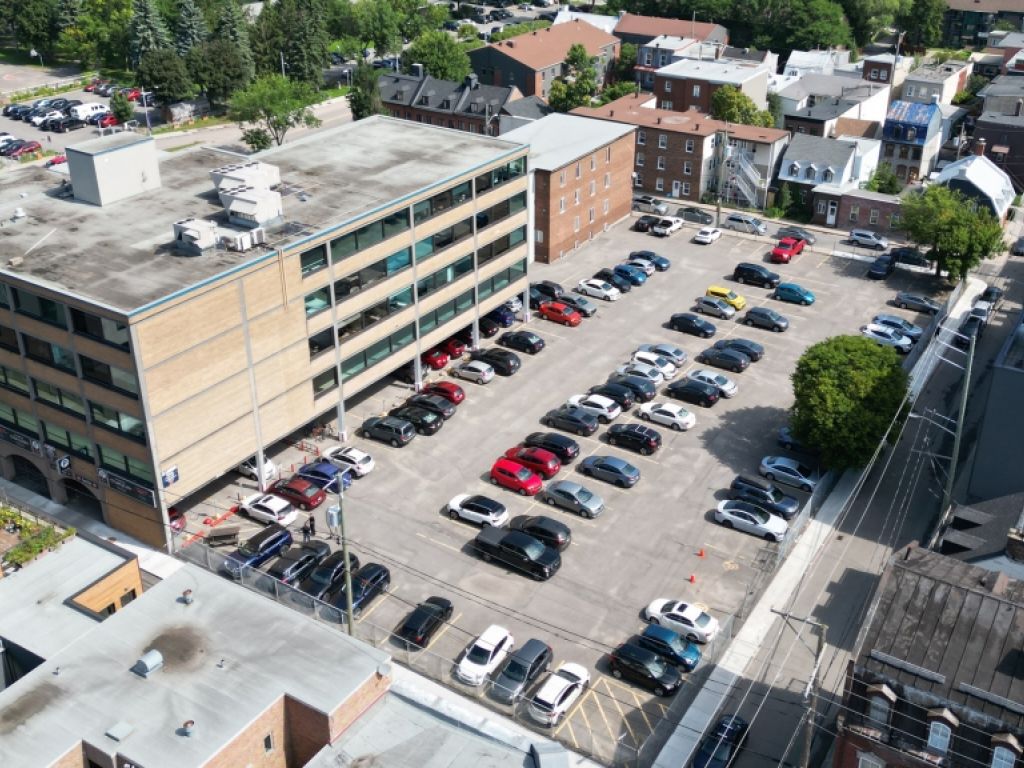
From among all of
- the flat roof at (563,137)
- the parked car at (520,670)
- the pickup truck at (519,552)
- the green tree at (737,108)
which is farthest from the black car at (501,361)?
the green tree at (737,108)

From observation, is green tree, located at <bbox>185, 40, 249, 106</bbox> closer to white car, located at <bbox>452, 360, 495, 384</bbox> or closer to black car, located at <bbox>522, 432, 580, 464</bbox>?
white car, located at <bbox>452, 360, 495, 384</bbox>

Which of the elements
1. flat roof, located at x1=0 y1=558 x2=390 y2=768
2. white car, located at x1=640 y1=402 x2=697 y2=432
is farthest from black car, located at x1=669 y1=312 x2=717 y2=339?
flat roof, located at x1=0 y1=558 x2=390 y2=768

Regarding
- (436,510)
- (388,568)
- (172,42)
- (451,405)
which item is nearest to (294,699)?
(388,568)

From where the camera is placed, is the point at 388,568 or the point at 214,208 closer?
the point at 388,568

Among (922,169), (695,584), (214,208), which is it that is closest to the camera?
(695,584)

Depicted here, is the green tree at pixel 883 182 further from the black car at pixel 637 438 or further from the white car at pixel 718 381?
the black car at pixel 637 438

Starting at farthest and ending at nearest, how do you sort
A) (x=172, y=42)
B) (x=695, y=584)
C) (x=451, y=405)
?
(x=172, y=42)
(x=451, y=405)
(x=695, y=584)

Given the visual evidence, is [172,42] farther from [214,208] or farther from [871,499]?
[871,499]
